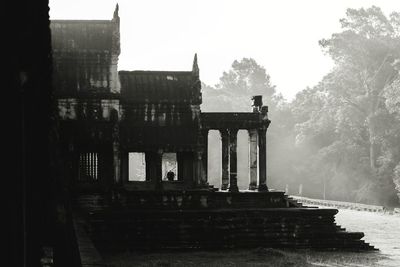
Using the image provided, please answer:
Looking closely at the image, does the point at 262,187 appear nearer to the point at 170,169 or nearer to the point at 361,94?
the point at 361,94

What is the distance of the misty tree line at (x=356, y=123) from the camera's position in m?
41.2

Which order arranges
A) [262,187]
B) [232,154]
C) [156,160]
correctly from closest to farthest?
[156,160] < [262,187] < [232,154]

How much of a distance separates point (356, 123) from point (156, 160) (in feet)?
79.4

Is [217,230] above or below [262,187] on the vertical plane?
below

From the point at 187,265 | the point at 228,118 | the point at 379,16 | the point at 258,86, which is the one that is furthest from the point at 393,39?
the point at 258,86

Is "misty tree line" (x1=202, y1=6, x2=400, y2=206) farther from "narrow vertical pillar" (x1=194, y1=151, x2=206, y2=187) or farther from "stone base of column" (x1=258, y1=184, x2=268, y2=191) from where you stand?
"narrow vertical pillar" (x1=194, y1=151, x2=206, y2=187)

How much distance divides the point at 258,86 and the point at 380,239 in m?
70.4

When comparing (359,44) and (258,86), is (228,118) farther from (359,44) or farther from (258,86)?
(258,86)

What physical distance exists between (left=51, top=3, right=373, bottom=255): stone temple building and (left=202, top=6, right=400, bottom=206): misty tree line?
613 inches

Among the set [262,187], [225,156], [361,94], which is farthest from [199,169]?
[361,94]

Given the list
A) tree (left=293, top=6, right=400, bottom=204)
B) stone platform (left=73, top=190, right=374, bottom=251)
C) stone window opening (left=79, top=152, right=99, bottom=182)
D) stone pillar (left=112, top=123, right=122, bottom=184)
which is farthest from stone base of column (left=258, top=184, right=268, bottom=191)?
tree (left=293, top=6, right=400, bottom=204)

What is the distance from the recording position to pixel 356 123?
146ft

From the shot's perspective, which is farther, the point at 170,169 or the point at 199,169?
→ the point at 170,169

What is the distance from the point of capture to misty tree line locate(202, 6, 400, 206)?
41250mm
